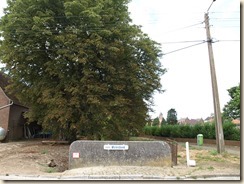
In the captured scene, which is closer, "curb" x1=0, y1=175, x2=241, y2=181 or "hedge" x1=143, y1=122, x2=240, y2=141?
"curb" x1=0, y1=175, x2=241, y2=181

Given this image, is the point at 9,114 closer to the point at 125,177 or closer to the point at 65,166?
the point at 65,166

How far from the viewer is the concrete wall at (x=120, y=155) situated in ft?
35.4

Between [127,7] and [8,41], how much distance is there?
30.1 ft

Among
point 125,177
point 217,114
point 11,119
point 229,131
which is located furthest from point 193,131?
point 125,177

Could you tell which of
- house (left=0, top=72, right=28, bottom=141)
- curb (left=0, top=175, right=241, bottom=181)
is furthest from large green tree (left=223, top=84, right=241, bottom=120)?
house (left=0, top=72, right=28, bottom=141)

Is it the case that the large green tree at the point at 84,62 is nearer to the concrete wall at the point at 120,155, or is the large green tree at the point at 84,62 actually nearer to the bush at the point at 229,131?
the concrete wall at the point at 120,155

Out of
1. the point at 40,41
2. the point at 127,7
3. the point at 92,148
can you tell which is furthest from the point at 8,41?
the point at 92,148

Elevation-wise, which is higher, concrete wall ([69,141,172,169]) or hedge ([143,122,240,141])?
hedge ([143,122,240,141])

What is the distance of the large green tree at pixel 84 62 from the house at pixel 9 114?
23.2ft

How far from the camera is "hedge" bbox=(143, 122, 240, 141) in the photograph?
2122 cm

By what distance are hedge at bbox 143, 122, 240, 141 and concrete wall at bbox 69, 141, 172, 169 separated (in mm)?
10379

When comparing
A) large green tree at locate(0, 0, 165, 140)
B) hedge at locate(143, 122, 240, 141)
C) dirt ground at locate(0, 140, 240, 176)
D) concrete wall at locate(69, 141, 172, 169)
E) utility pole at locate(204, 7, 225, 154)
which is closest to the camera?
dirt ground at locate(0, 140, 240, 176)

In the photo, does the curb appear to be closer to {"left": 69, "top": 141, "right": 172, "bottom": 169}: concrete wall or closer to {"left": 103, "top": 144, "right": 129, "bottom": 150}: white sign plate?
{"left": 69, "top": 141, "right": 172, "bottom": 169}: concrete wall

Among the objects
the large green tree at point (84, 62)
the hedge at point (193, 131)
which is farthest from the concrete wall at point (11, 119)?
the hedge at point (193, 131)
